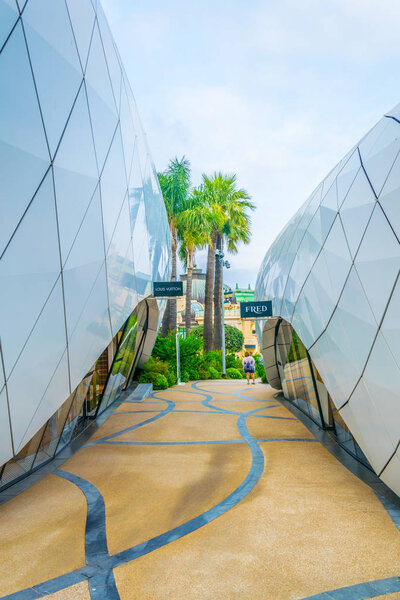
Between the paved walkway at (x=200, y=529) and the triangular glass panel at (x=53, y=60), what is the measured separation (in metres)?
5.99

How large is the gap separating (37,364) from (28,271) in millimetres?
Answer: 1608

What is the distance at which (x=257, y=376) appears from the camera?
31.5 m

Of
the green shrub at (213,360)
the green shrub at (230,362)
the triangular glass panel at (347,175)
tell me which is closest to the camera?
the triangular glass panel at (347,175)

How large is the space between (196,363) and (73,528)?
2460cm

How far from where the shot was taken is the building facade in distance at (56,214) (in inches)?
219

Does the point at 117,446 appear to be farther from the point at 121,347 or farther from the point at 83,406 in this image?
the point at 121,347

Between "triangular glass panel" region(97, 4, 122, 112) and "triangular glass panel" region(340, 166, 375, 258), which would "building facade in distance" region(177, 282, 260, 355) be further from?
"triangular glass panel" region(340, 166, 375, 258)

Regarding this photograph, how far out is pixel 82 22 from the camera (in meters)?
8.02

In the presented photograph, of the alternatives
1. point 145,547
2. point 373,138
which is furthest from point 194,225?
point 145,547

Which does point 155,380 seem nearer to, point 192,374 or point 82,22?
point 192,374

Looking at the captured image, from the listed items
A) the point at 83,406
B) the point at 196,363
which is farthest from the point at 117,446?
the point at 196,363

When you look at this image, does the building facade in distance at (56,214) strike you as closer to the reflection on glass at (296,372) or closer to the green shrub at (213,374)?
the reflection on glass at (296,372)

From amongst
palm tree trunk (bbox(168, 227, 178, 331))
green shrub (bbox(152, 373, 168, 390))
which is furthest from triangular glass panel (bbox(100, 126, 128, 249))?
palm tree trunk (bbox(168, 227, 178, 331))

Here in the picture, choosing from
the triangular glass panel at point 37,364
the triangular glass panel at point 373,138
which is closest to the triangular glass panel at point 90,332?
the triangular glass panel at point 37,364
